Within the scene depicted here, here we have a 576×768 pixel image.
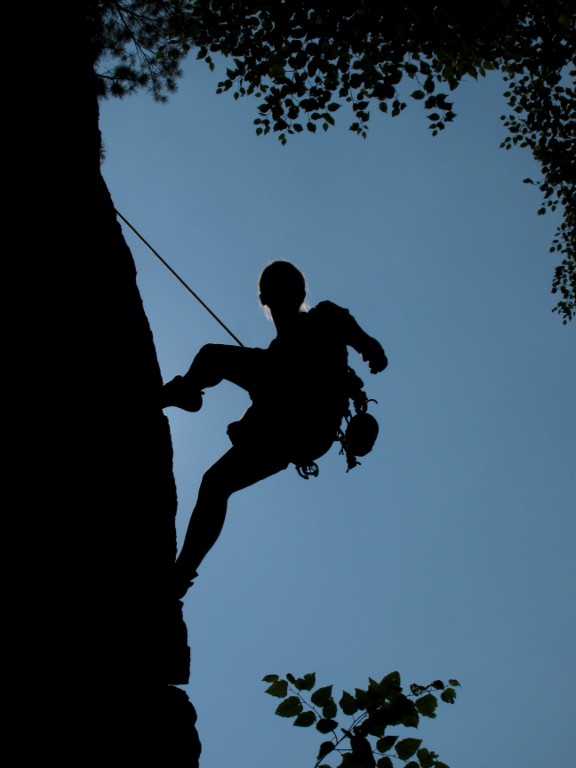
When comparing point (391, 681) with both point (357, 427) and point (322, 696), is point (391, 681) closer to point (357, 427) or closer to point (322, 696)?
point (322, 696)

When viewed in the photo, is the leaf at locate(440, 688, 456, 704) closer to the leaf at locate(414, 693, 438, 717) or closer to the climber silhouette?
the leaf at locate(414, 693, 438, 717)

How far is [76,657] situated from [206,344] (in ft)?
6.20

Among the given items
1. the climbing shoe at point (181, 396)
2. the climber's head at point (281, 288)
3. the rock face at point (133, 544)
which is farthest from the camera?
the climber's head at point (281, 288)

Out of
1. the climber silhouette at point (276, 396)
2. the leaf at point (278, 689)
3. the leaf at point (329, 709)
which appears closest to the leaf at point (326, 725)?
the leaf at point (329, 709)

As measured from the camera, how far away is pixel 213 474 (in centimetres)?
332

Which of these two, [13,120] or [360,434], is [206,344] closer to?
[360,434]

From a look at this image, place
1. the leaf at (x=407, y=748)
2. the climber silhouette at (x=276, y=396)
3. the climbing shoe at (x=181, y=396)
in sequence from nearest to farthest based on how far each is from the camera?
the leaf at (x=407, y=748) → the climber silhouette at (x=276, y=396) → the climbing shoe at (x=181, y=396)

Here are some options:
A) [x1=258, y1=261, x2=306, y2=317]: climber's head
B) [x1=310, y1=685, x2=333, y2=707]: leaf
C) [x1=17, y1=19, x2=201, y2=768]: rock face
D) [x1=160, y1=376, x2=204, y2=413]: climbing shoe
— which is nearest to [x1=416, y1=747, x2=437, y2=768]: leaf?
[x1=310, y1=685, x2=333, y2=707]: leaf

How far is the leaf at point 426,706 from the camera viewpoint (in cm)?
295

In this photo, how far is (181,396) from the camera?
11.3 ft

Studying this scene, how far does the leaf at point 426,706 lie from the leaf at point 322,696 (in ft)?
1.47

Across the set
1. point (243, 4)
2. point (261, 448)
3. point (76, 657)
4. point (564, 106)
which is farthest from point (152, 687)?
point (564, 106)

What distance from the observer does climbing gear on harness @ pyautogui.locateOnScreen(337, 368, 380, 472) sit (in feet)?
12.9

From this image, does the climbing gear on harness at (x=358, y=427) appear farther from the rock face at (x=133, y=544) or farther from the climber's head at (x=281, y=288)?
the rock face at (x=133, y=544)
